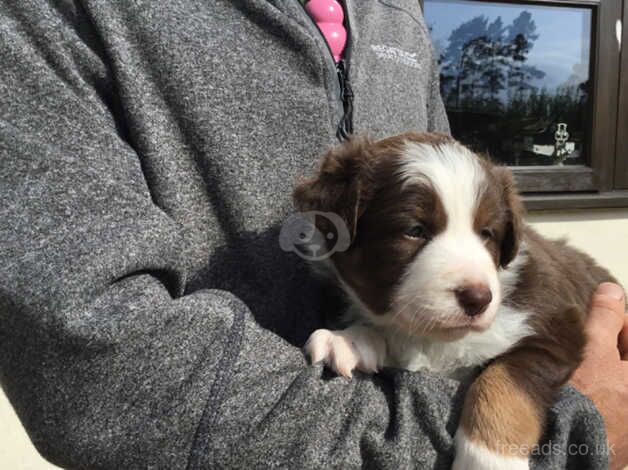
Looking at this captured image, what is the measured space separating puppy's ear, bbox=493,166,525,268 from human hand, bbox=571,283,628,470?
1.13 feet

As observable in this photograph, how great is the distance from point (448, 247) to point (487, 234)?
189 millimetres

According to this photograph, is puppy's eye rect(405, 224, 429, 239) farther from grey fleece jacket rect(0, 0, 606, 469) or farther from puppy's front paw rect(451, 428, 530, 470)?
puppy's front paw rect(451, 428, 530, 470)

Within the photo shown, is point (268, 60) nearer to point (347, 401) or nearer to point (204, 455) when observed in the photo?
point (347, 401)

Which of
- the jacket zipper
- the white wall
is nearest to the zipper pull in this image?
the jacket zipper

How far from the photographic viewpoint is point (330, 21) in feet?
6.92

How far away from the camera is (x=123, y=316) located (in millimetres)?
1218

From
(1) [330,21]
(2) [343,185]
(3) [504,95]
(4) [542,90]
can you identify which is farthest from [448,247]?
(4) [542,90]

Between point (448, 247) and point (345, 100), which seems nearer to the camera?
point (448, 247)

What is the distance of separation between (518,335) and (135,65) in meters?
1.26

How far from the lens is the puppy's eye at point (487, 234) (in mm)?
1832

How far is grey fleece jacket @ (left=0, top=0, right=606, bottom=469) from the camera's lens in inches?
47.7

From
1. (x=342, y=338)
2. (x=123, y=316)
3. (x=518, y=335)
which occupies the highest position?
(x=123, y=316)

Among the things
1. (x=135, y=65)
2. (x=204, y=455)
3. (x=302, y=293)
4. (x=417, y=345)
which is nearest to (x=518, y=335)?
(x=417, y=345)

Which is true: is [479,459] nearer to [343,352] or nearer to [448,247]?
[343,352]
